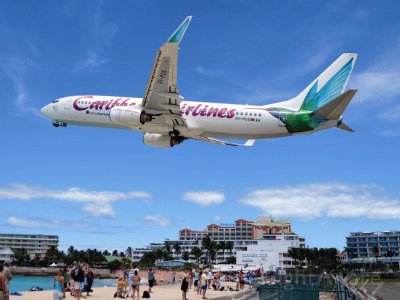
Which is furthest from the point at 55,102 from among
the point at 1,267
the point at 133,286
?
the point at 1,267

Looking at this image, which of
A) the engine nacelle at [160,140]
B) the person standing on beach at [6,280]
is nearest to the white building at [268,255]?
the engine nacelle at [160,140]

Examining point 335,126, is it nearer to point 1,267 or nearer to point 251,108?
point 251,108

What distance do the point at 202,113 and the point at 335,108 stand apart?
32.5 feet

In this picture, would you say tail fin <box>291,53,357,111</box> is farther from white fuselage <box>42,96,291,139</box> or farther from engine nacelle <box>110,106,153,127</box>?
engine nacelle <box>110,106,153,127</box>

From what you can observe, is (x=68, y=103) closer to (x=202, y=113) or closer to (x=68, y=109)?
(x=68, y=109)

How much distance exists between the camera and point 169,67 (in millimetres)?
31875

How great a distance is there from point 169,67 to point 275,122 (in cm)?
990

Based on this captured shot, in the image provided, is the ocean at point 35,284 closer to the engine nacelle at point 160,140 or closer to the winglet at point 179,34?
the engine nacelle at point 160,140

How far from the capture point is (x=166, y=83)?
3309cm

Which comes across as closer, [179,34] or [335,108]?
[179,34]

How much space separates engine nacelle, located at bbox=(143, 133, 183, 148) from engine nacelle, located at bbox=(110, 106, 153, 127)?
247 centimetres

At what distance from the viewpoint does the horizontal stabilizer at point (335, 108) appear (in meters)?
32.2

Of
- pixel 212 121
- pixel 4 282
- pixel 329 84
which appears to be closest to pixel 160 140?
pixel 212 121

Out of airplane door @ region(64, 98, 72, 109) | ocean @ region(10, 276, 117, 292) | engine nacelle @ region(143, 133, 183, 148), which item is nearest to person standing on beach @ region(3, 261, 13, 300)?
engine nacelle @ region(143, 133, 183, 148)
